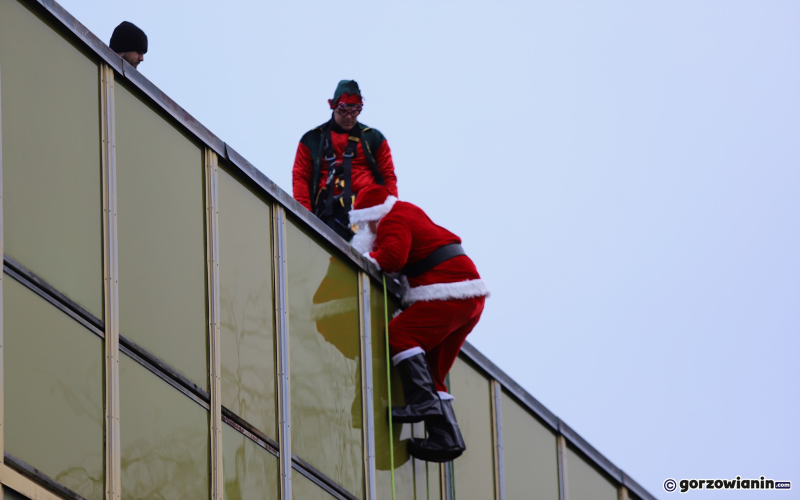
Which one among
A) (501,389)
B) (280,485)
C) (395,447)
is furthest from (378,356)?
(501,389)

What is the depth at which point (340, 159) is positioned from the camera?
9273mm

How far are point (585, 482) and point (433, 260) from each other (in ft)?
12.5

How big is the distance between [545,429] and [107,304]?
17.8 feet

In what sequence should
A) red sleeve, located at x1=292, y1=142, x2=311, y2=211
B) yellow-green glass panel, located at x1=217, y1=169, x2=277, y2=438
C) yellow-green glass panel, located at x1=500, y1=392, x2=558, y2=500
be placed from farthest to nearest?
yellow-green glass panel, located at x1=500, y1=392, x2=558, y2=500 < red sleeve, located at x1=292, y1=142, x2=311, y2=211 < yellow-green glass panel, located at x1=217, y1=169, x2=277, y2=438

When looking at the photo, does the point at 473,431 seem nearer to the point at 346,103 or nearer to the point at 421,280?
the point at 421,280

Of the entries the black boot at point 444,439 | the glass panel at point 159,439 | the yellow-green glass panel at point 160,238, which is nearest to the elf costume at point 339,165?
the black boot at point 444,439

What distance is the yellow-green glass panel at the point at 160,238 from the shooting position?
6344mm

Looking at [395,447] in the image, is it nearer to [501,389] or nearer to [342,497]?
[342,497]

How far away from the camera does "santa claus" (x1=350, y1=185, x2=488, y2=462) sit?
8.03 meters

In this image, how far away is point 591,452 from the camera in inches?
435

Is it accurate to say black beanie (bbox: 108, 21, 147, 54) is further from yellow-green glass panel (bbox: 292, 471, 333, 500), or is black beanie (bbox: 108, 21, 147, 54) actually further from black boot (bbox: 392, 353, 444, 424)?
yellow-green glass panel (bbox: 292, 471, 333, 500)

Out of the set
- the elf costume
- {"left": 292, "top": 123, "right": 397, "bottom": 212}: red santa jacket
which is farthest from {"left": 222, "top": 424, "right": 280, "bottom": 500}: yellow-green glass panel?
{"left": 292, "top": 123, "right": 397, "bottom": 212}: red santa jacket

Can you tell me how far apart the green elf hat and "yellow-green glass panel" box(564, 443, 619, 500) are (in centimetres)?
394

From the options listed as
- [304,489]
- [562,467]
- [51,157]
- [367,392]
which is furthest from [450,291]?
[562,467]
